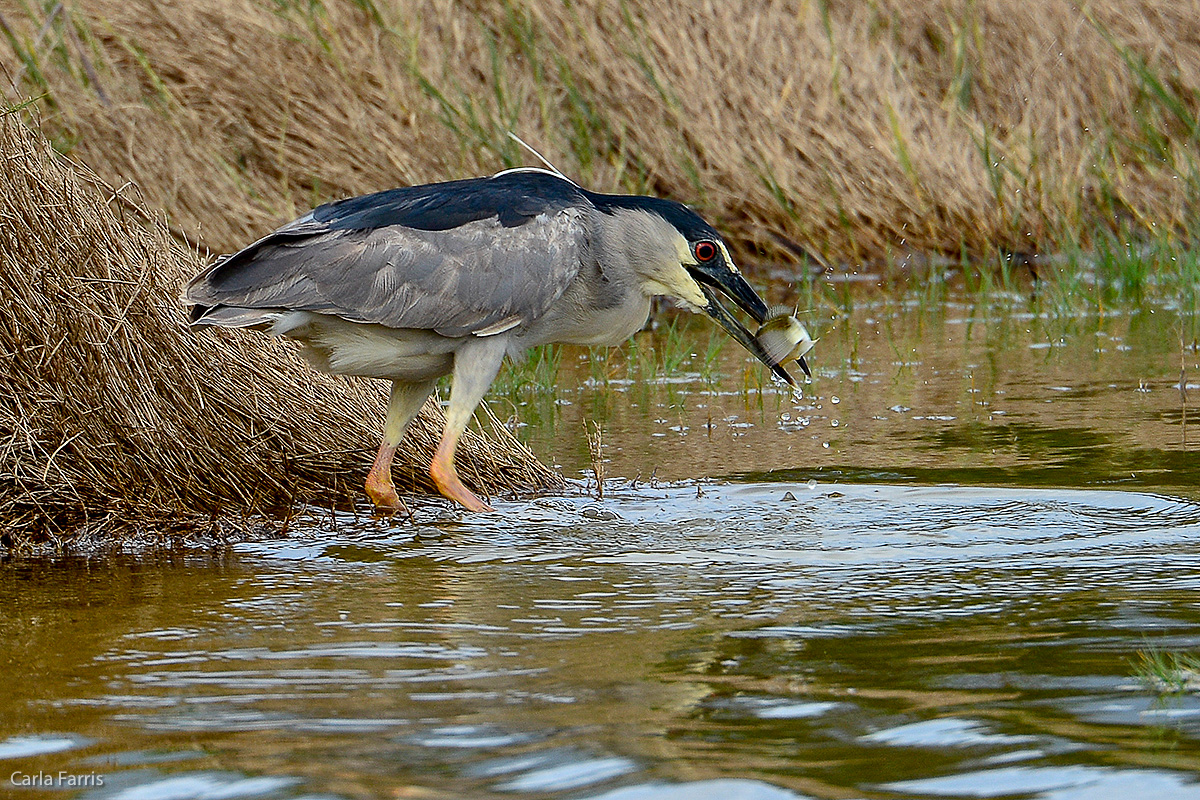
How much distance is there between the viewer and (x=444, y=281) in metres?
4.95

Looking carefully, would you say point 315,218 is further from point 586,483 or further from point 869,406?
point 869,406

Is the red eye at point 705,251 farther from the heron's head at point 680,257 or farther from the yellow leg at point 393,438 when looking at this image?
the yellow leg at point 393,438

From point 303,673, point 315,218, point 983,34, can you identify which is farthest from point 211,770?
point 983,34

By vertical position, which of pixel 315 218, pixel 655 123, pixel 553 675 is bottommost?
pixel 553 675

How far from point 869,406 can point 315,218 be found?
7.99ft

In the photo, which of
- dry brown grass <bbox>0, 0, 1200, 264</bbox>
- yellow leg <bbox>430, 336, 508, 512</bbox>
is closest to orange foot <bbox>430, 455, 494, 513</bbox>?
yellow leg <bbox>430, 336, 508, 512</bbox>

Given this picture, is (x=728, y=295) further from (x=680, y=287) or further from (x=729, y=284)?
(x=680, y=287)

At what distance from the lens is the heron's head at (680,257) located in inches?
207

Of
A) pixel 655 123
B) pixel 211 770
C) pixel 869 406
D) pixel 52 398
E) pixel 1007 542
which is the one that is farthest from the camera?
pixel 655 123

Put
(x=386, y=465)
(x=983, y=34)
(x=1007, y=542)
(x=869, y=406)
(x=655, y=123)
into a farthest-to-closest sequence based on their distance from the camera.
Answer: (x=983, y=34)
(x=655, y=123)
(x=869, y=406)
(x=386, y=465)
(x=1007, y=542)

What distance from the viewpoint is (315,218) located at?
5.17 meters

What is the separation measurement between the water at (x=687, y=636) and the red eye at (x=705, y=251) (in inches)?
27.0

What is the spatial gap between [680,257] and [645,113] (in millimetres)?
4672

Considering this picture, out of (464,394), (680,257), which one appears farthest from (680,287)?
(464,394)
